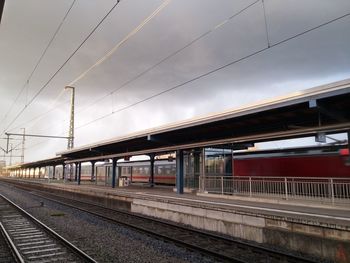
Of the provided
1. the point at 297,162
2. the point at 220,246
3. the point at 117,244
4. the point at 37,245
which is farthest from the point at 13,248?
the point at 297,162

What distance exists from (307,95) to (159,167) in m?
26.7

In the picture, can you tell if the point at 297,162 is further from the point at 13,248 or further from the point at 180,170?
the point at 13,248

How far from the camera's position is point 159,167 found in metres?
36.1

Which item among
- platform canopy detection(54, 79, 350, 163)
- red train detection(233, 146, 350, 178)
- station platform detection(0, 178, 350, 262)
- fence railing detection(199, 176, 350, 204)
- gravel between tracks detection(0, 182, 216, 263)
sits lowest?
gravel between tracks detection(0, 182, 216, 263)

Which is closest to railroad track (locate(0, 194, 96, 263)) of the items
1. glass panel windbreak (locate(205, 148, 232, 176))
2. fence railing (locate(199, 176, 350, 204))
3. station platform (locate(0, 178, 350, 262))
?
station platform (locate(0, 178, 350, 262))

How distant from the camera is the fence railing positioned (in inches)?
546

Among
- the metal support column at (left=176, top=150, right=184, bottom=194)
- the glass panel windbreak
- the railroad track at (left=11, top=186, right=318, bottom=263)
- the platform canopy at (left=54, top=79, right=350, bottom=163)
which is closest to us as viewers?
the railroad track at (left=11, top=186, right=318, bottom=263)

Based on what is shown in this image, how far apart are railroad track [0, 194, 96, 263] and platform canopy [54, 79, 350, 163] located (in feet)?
24.1

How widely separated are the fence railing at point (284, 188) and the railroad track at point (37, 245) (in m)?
9.42

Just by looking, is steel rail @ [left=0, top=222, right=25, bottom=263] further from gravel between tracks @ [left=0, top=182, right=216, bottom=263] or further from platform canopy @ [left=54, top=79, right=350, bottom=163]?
platform canopy @ [left=54, top=79, right=350, bottom=163]

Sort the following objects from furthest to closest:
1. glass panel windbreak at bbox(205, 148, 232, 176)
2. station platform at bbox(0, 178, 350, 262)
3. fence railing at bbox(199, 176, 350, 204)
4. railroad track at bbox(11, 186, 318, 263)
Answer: glass panel windbreak at bbox(205, 148, 232, 176), fence railing at bbox(199, 176, 350, 204), station platform at bbox(0, 178, 350, 262), railroad track at bbox(11, 186, 318, 263)

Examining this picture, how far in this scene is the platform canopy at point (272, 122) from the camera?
10438 mm

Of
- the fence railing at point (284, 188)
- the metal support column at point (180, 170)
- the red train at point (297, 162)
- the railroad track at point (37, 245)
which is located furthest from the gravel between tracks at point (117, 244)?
the red train at point (297, 162)

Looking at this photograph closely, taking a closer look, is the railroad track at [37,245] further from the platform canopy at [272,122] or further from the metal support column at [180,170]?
the metal support column at [180,170]
